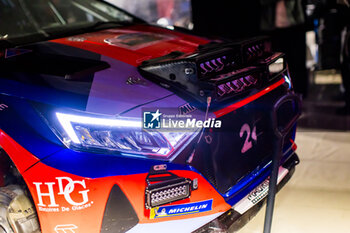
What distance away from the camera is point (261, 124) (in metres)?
2.06

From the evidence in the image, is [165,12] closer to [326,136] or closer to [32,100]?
[326,136]

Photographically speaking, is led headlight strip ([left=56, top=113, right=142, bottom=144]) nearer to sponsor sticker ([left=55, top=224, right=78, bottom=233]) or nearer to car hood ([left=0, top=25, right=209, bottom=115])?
car hood ([left=0, top=25, right=209, bottom=115])

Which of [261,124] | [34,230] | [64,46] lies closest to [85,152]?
[34,230]

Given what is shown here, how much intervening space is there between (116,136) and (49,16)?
153cm

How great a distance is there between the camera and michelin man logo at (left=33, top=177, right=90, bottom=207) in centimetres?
164

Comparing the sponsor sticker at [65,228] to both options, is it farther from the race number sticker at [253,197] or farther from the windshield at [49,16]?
the windshield at [49,16]

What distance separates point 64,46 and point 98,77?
47 centimetres

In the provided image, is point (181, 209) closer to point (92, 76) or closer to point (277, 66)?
point (92, 76)

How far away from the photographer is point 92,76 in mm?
1829

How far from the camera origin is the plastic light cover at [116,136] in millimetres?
1647

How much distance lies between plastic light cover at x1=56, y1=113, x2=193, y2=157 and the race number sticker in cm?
49

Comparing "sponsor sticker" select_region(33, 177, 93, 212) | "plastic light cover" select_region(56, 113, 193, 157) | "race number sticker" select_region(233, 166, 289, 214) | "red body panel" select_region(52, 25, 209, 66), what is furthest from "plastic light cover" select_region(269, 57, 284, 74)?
"sponsor sticker" select_region(33, 177, 93, 212)

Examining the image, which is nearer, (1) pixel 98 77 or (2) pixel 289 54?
(1) pixel 98 77

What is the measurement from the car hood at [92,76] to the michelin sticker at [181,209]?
1.49 ft
